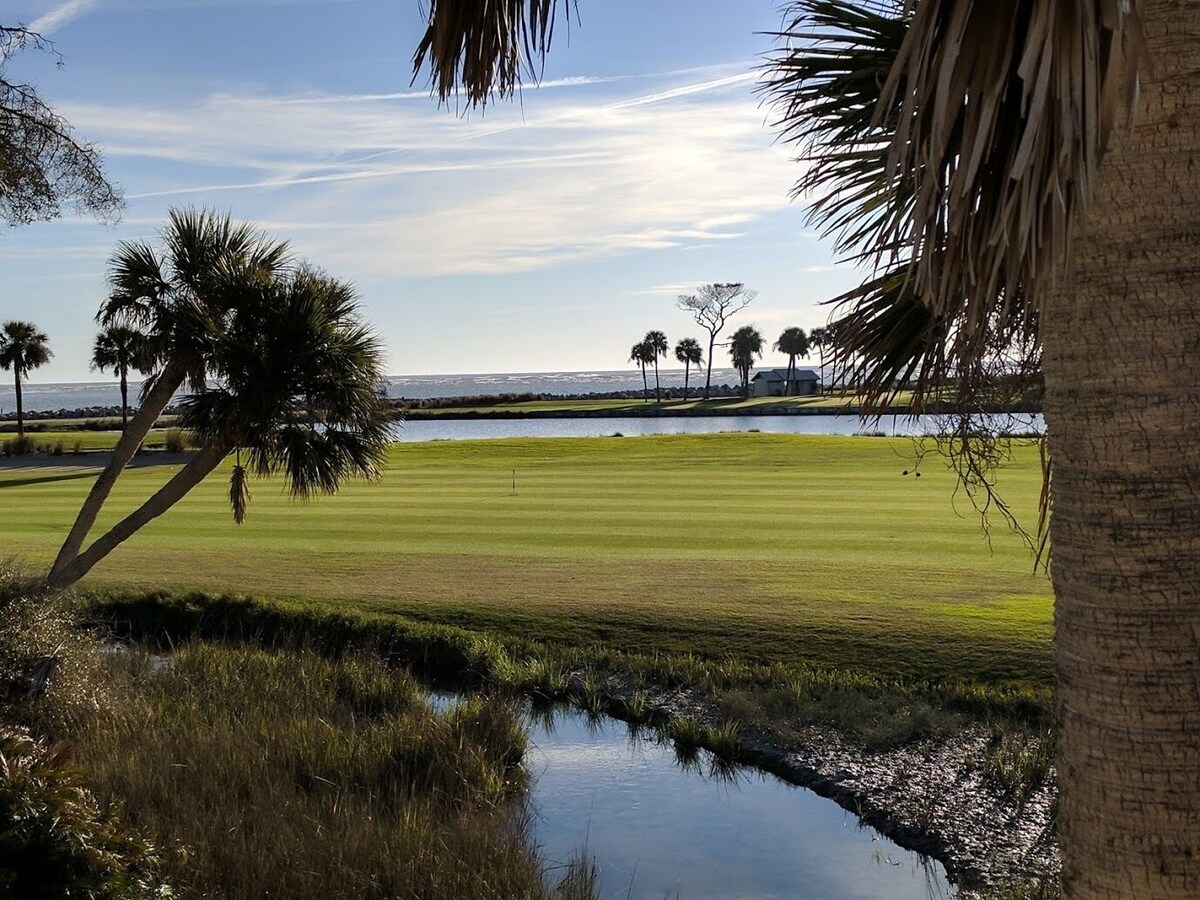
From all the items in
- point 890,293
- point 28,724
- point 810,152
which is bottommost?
point 28,724

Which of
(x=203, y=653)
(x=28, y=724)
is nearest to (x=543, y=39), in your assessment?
(x=28, y=724)

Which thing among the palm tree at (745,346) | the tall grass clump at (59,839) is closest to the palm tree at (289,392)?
the tall grass clump at (59,839)

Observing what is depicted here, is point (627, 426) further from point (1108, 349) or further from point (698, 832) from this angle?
point (1108, 349)

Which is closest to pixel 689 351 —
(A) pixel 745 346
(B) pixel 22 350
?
(A) pixel 745 346

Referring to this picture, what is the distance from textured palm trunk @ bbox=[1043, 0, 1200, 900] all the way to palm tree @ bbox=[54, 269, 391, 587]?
10412mm

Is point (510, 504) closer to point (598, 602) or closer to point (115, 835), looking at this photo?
point (598, 602)

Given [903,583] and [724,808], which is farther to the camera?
[903,583]

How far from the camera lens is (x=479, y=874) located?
259 inches

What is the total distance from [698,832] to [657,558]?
8.43 m

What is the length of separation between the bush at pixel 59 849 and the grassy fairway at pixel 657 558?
25.9 ft

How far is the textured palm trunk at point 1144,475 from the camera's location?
333 cm

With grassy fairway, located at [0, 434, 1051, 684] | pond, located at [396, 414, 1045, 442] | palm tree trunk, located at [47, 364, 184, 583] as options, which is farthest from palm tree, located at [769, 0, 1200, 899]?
pond, located at [396, 414, 1045, 442]

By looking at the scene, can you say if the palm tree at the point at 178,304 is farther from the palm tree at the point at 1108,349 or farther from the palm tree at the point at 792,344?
the palm tree at the point at 792,344

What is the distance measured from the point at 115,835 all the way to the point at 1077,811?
383 centimetres
